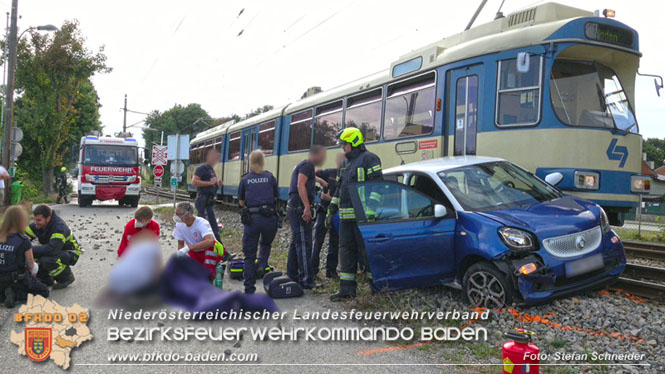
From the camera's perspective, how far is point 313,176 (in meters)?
6.62

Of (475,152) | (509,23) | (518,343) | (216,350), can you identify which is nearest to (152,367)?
(216,350)

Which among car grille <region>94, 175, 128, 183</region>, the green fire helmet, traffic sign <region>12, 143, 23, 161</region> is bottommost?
car grille <region>94, 175, 128, 183</region>

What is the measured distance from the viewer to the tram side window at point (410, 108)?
8.93 m

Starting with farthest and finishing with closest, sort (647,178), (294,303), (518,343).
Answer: (647,178) < (294,303) < (518,343)

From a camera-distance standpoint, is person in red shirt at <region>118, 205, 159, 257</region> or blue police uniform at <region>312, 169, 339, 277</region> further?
blue police uniform at <region>312, 169, 339, 277</region>

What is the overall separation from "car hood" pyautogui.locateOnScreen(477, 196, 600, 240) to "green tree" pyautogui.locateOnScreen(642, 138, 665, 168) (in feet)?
213

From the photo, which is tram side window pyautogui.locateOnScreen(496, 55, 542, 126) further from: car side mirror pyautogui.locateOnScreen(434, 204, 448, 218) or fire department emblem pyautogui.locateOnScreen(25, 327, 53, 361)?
fire department emblem pyautogui.locateOnScreen(25, 327, 53, 361)

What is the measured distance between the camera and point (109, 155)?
64.5 ft

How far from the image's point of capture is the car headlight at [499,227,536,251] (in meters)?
4.80

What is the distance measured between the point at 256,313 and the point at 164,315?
0.95 ft

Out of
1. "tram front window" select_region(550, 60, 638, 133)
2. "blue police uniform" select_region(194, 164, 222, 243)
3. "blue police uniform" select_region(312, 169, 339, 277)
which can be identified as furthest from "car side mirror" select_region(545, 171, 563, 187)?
"blue police uniform" select_region(194, 164, 222, 243)

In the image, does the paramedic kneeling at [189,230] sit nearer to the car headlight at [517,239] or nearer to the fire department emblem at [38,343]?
the fire department emblem at [38,343]

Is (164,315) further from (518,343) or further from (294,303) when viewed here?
(294,303)

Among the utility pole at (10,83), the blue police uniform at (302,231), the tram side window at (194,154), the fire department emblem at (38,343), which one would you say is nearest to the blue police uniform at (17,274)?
the blue police uniform at (302,231)
